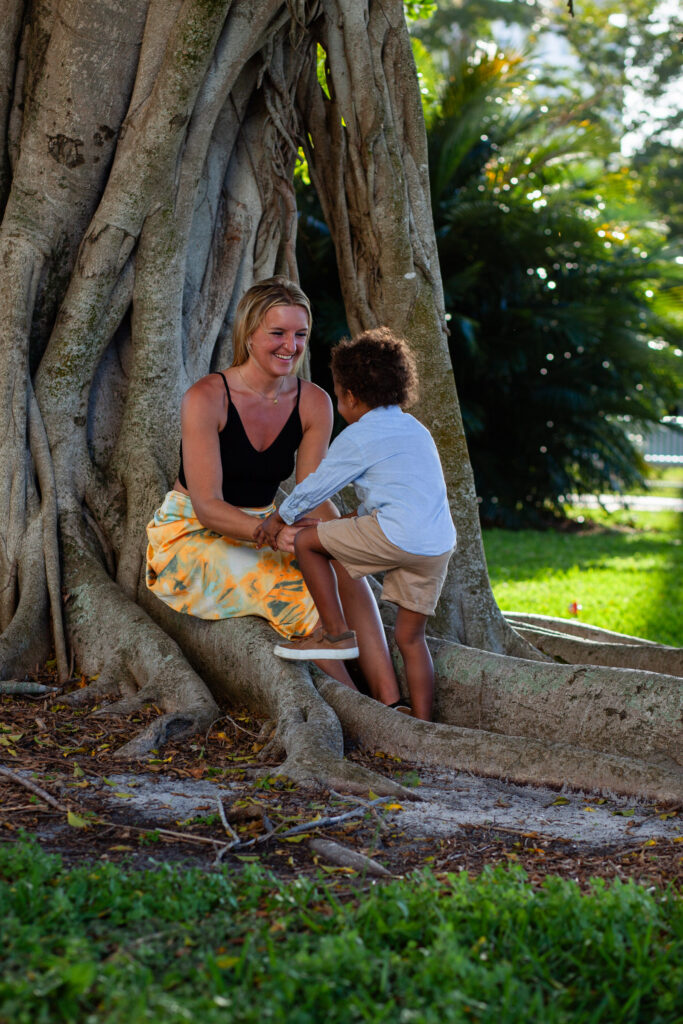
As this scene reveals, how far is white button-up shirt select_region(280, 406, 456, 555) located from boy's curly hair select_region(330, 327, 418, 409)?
120mm

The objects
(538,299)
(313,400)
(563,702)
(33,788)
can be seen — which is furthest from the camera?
(538,299)

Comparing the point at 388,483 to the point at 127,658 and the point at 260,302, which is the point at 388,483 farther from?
the point at 127,658

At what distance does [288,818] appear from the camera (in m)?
3.06

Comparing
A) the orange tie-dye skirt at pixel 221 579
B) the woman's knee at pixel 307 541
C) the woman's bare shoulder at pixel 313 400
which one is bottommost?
the orange tie-dye skirt at pixel 221 579

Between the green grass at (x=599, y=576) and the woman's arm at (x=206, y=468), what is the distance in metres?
3.78

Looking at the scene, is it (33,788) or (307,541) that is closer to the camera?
(33,788)

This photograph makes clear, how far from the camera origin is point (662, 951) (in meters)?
2.23

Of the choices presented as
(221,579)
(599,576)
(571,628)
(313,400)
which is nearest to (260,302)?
(313,400)

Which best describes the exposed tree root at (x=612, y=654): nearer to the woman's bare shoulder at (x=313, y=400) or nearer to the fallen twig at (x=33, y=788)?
the woman's bare shoulder at (x=313, y=400)

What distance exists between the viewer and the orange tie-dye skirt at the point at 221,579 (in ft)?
14.5

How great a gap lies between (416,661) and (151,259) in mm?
2342

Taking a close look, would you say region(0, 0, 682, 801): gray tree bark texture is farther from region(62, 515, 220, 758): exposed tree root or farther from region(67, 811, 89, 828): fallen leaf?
region(67, 811, 89, 828): fallen leaf

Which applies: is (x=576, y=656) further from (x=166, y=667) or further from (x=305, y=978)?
(x=305, y=978)

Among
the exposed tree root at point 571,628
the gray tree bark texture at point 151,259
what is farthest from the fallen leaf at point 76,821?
the exposed tree root at point 571,628
